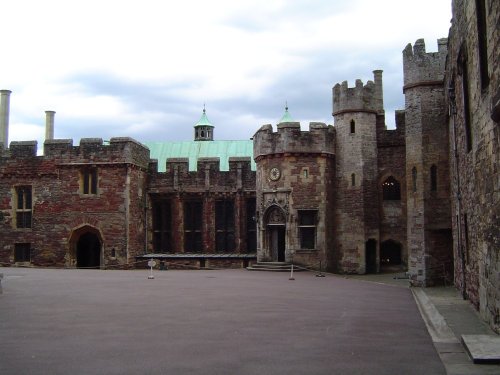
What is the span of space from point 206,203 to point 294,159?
677 cm

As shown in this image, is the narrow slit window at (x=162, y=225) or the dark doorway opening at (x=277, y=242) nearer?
the dark doorway opening at (x=277, y=242)

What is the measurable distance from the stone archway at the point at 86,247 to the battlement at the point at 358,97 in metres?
14.5

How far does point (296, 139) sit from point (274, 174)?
2.02 metres

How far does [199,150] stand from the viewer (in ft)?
130

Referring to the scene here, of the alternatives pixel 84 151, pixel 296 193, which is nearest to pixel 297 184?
pixel 296 193

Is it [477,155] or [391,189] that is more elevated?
[391,189]

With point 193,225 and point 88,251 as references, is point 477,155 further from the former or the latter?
point 88,251

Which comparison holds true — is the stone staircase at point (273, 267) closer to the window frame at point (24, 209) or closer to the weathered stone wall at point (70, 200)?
the weathered stone wall at point (70, 200)

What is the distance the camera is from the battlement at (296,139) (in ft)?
91.1

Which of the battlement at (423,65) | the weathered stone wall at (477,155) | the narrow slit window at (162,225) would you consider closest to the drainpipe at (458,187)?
the weathered stone wall at (477,155)

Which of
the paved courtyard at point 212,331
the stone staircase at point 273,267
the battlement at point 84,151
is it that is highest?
the battlement at point 84,151

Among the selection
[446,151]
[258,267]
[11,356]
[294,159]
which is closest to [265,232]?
[258,267]

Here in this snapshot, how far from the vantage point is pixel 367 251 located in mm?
28219

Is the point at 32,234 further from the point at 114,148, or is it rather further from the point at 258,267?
the point at 258,267
